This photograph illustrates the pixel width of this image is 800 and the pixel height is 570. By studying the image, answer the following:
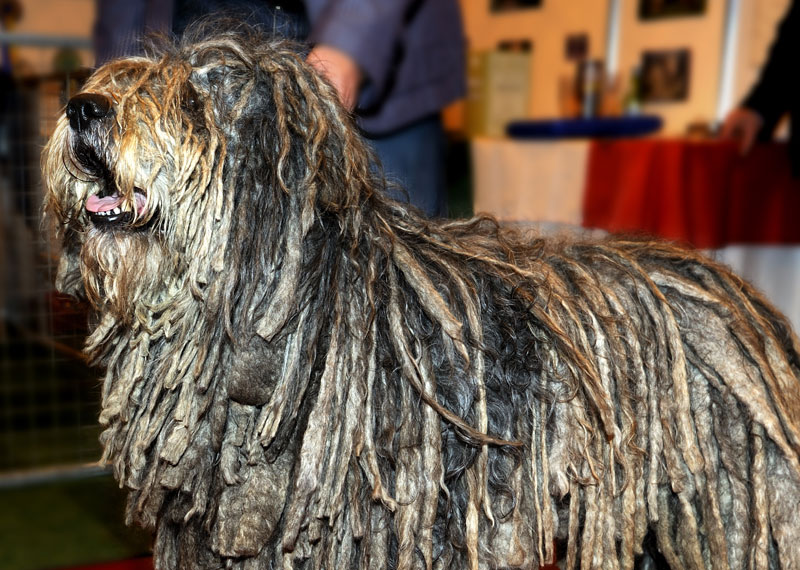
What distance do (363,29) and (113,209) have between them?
0.85 meters

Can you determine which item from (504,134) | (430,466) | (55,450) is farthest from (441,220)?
(504,134)

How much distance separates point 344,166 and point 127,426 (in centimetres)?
53

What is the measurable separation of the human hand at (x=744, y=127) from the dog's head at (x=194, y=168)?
104 inches

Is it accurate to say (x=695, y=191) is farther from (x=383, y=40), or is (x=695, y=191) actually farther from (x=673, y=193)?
(x=383, y=40)

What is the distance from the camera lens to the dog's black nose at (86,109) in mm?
1238

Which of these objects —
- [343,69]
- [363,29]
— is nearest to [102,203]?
[343,69]

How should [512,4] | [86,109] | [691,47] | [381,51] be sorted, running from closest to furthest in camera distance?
[86,109]
[381,51]
[691,47]
[512,4]

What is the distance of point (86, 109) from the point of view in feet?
4.06

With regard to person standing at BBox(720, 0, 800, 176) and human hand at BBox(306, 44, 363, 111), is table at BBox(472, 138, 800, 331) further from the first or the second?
human hand at BBox(306, 44, 363, 111)

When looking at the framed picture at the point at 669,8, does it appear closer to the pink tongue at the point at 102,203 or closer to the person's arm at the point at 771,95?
the person's arm at the point at 771,95

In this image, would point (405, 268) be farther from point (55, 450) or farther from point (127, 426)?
point (55, 450)

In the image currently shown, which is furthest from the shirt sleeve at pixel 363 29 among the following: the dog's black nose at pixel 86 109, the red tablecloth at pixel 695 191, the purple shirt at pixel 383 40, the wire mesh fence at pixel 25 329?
the red tablecloth at pixel 695 191

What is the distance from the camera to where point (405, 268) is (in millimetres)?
1371

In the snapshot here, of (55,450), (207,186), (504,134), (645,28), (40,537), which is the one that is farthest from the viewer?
(645,28)
